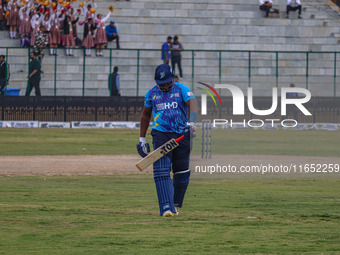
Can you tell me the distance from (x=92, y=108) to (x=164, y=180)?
27522 mm

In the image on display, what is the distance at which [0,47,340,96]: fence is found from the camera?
4041cm

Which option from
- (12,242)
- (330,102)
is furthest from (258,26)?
(12,242)

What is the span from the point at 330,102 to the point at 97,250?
30843 millimetres

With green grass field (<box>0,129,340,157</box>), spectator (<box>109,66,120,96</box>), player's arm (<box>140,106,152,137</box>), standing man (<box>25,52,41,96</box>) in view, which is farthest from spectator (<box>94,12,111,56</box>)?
player's arm (<box>140,106,152,137</box>)

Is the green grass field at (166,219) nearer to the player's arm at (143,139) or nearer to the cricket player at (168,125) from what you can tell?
the cricket player at (168,125)

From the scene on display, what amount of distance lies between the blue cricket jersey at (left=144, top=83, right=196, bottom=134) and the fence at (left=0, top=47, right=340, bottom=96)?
28.9 metres

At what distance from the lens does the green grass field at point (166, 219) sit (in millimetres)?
8734

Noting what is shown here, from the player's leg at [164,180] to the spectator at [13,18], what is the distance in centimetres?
3216

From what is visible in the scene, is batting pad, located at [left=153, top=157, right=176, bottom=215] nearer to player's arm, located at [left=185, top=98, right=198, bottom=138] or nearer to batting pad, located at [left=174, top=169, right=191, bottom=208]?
batting pad, located at [left=174, top=169, right=191, bottom=208]

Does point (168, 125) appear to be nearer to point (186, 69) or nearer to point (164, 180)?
point (164, 180)

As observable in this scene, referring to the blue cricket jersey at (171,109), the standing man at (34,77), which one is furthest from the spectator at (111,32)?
the blue cricket jersey at (171,109)

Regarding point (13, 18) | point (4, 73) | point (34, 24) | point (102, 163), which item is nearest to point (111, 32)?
point (34, 24)

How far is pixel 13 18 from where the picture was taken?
42.0 meters

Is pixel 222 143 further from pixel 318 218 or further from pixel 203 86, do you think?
pixel 318 218
